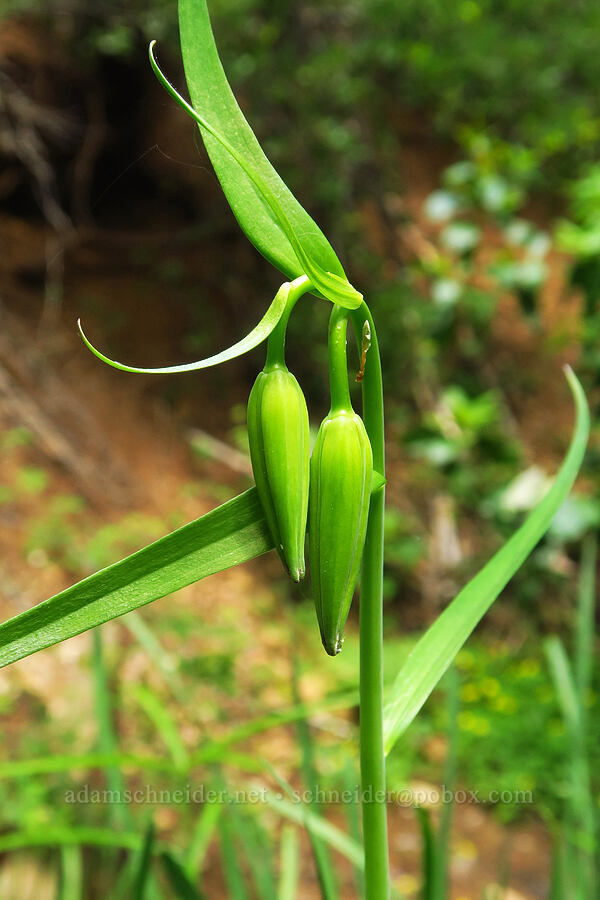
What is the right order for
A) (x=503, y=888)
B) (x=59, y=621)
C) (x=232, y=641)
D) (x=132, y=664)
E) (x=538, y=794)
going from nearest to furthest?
(x=59, y=621) → (x=503, y=888) → (x=538, y=794) → (x=132, y=664) → (x=232, y=641)

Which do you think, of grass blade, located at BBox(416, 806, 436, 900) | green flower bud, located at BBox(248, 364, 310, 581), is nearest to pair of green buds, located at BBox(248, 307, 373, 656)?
green flower bud, located at BBox(248, 364, 310, 581)

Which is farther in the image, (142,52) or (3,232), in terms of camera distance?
(3,232)

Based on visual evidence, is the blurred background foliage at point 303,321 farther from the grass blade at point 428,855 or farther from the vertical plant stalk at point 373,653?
the vertical plant stalk at point 373,653

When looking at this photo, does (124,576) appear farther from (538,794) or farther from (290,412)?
(538,794)

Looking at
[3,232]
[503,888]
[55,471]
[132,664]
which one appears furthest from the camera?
[3,232]

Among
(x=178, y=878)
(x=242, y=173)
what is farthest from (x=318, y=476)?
(x=178, y=878)

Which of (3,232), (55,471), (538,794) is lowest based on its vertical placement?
(538,794)

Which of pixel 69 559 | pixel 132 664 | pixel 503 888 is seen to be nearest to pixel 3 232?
pixel 69 559
